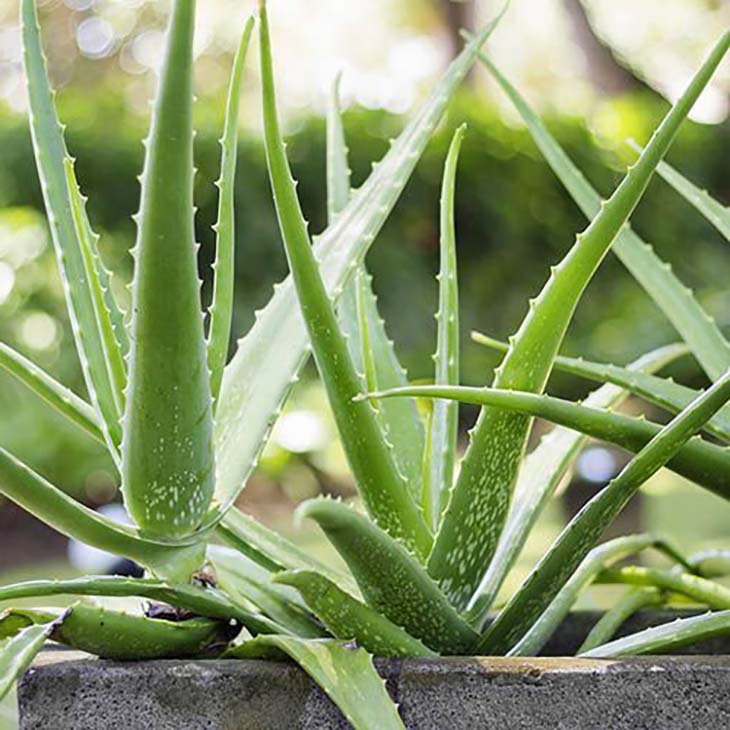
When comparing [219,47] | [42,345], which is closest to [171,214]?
[42,345]

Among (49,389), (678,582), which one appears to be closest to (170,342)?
(49,389)

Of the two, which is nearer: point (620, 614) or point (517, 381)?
point (517, 381)

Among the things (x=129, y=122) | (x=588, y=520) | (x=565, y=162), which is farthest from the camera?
(x=129, y=122)

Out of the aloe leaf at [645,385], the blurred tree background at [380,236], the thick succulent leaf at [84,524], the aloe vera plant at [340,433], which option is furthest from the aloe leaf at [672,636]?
the blurred tree background at [380,236]

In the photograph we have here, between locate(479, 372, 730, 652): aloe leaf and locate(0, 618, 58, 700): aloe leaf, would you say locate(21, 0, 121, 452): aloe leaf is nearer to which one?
locate(0, 618, 58, 700): aloe leaf

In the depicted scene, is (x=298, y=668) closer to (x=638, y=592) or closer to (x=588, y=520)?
(x=588, y=520)

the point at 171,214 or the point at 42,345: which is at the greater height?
the point at 171,214

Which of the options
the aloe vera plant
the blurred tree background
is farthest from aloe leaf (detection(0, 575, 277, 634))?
the blurred tree background

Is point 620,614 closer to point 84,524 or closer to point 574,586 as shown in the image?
point 574,586
